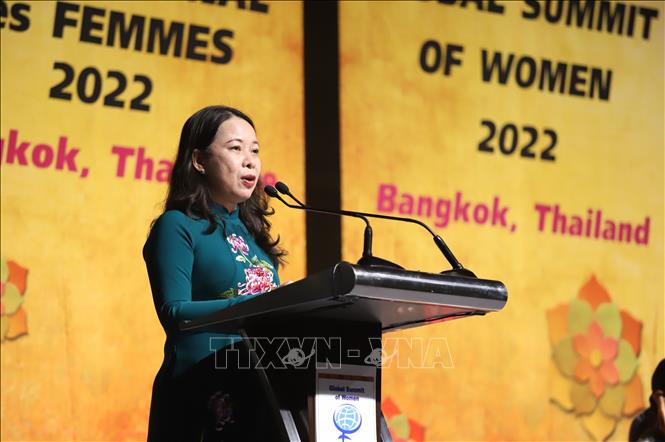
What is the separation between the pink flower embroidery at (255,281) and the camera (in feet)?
6.30

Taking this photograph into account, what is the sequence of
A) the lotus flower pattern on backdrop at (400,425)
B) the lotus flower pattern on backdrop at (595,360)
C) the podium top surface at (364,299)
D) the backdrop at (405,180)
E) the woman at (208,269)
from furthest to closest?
the lotus flower pattern on backdrop at (595,360) < the lotus flower pattern on backdrop at (400,425) < the backdrop at (405,180) < the woman at (208,269) < the podium top surface at (364,299)

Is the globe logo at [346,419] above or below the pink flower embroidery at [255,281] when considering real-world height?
below

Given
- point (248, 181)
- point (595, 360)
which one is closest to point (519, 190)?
point (595, 360)

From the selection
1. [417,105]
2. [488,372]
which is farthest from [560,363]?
[417,105]

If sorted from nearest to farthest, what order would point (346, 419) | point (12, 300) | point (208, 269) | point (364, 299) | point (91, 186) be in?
1. point (364, 299)
2. point (346, 419)
3. point (208, 269)
4. point (12, 300)
5. point (91, 186)

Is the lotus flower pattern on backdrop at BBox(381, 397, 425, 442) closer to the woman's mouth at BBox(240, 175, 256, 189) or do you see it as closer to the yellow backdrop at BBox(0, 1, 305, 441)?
the yellow backdrop at BBox(0, 1, 305, 441)

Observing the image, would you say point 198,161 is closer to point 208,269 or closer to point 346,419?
point 208,269

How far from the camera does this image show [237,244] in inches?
78.4

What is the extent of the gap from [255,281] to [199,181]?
0.28 meters

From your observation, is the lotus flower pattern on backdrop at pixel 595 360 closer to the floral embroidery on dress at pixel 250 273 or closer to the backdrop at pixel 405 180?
the backdrop at pixel 405 180

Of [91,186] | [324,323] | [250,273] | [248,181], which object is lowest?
[324,323]

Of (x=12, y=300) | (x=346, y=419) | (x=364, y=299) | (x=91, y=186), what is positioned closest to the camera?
(x=364, y=299)

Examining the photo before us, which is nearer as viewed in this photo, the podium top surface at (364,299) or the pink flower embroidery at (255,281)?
the podium top surface at (364,299)

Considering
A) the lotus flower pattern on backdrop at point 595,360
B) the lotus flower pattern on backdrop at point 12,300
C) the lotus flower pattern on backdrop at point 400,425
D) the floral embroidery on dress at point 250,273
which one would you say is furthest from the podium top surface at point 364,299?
the lotus flower pattern on backdrop at point 595,360
